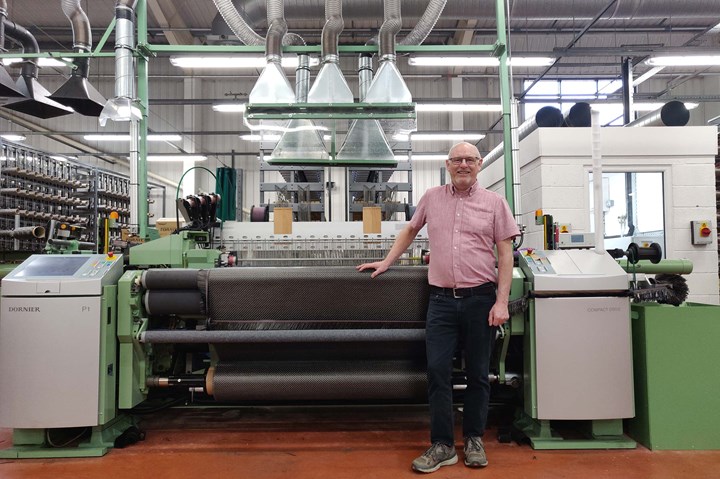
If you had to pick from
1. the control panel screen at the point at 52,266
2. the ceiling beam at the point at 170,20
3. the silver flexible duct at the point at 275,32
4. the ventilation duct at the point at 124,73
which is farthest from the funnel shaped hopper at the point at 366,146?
the ceiling beam at the point at 170,20

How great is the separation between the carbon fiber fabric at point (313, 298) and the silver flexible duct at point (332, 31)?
1.73m

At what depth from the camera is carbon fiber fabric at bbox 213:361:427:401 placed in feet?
7.72

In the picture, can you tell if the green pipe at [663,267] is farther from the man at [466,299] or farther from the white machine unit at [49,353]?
the white machine unit at [49,353]

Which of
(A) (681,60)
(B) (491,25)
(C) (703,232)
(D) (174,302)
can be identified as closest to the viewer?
(D) (174,302)

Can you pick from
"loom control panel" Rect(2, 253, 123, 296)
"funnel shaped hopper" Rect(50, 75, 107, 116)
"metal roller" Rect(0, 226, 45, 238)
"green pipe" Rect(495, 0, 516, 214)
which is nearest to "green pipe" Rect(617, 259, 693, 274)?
"green pipe" Rect(495, 0, 516, 214)

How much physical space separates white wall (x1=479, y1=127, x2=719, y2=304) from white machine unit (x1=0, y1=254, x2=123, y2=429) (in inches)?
156

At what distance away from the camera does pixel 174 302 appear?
7.66ft

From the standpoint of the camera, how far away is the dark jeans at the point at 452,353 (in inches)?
82.8

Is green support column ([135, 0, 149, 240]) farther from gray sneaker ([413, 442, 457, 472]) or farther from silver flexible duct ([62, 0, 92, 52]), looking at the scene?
gray sneaker ([413, 442, 457, 472])

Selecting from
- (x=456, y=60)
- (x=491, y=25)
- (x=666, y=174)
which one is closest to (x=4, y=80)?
(x=456, y=60)

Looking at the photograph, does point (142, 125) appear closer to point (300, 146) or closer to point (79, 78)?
point (79, 78)

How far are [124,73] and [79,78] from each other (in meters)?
0.90

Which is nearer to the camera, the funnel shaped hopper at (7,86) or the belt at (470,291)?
the belt at (470,291)

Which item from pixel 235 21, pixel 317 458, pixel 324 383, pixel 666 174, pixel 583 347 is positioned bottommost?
pixel 317 458
